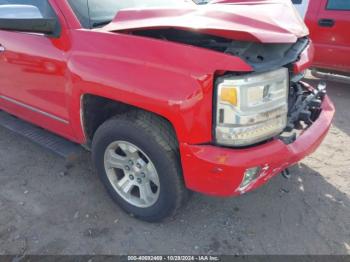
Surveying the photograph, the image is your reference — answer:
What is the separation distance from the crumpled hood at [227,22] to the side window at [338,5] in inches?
129

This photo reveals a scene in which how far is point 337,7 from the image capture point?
520cm

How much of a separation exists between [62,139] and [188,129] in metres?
1.59

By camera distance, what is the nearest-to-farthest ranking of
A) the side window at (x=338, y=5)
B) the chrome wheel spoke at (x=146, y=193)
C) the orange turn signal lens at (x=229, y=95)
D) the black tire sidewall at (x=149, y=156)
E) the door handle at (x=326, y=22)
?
1. the orange turn signal lens at (x=229, y=95)
2. the black tire sidewall at (x=149, y=156)
3. the chrome wheel spoke at (x=146, y=193)
4. the side window at (x=338, y=5)
5. the door handle at (x=326, y=22)

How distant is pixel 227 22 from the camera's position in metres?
2.01

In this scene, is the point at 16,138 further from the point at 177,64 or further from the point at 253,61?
the point at 253,61

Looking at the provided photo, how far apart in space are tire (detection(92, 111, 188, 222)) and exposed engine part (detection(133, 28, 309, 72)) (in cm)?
55

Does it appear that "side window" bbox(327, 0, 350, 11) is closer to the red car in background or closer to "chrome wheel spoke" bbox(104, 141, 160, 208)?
the red car in background

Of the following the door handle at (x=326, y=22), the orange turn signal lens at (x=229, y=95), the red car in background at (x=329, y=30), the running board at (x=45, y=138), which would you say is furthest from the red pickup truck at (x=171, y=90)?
the door handle at (x=326, y=22)

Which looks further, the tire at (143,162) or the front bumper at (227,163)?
the tire at (143,162)

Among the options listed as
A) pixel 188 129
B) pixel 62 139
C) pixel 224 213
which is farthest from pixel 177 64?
pixel 62 139

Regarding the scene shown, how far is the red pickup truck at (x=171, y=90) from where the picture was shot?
194 cm

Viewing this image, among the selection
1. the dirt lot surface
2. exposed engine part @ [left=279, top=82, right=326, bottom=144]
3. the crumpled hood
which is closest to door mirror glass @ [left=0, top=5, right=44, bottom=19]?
the crumpled hood

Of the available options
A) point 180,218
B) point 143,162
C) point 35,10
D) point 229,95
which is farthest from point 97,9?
point 180,218

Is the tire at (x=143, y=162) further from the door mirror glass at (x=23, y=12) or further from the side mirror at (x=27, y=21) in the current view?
the door mirror glass at (x=23, y=12)
